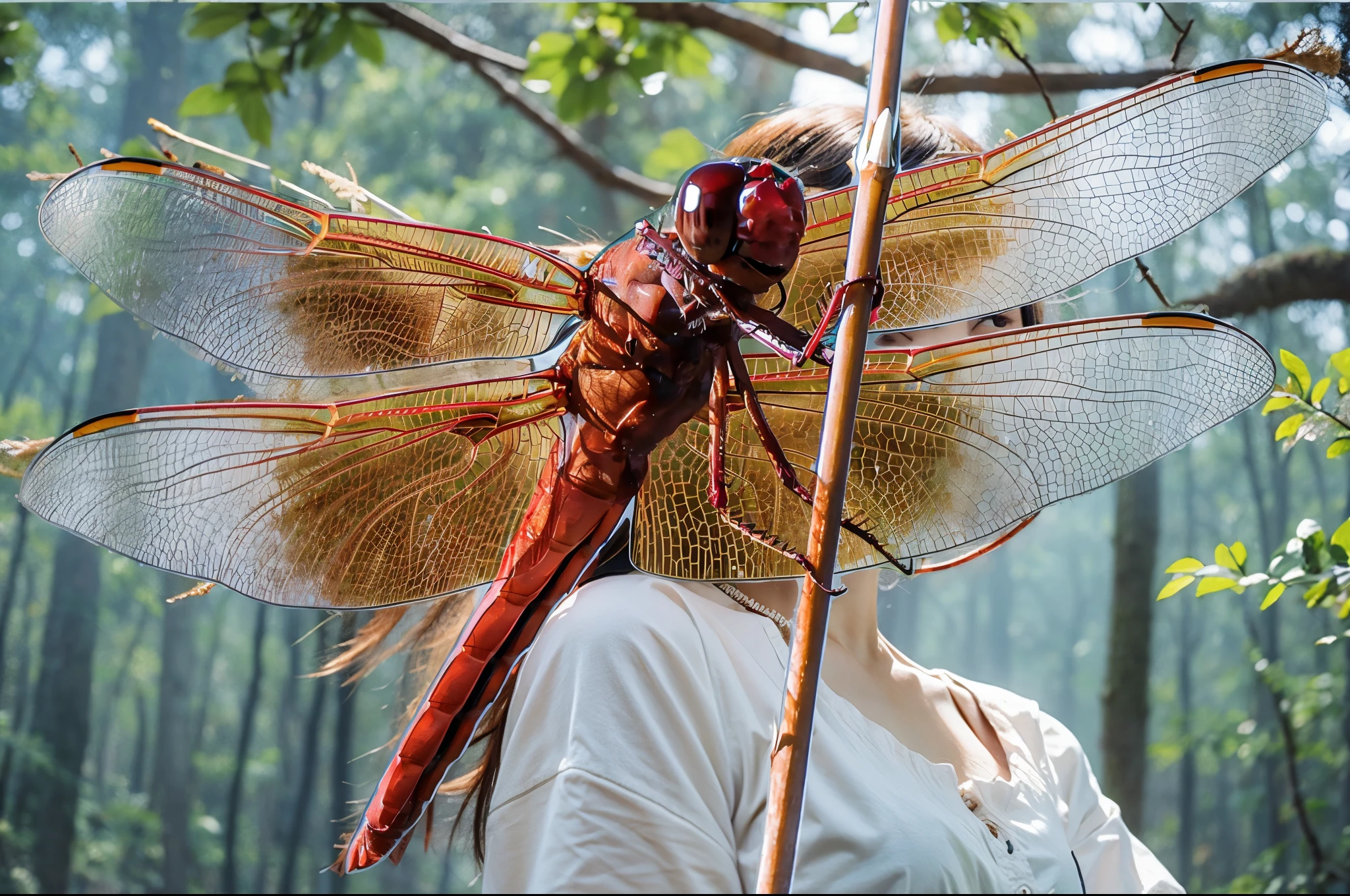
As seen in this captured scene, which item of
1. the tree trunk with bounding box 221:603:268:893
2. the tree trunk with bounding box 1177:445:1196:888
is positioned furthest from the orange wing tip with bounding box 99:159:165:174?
the tree trunk with bounding box 1177:445:1196:888

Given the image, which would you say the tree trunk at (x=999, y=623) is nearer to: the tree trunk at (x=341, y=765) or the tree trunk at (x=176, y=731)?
the tree trunk at (x=341, y=765)

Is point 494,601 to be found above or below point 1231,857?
above

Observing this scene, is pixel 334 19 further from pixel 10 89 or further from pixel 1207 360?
pixel 10 89

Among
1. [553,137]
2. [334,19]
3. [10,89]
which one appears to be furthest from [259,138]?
[10,89]

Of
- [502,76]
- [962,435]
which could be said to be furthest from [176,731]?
[962,435]

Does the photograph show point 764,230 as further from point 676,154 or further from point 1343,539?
point 676,154

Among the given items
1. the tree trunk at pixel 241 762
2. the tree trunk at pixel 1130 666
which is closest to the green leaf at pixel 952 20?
the tree trunk at pixel 1130 666
